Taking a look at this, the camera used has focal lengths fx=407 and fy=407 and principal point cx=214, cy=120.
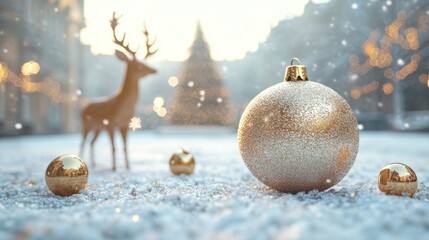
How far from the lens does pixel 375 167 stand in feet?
22.9

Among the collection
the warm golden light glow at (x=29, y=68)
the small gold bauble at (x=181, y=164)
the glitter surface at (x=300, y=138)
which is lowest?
the small gold bauble at (x=181, y=164)

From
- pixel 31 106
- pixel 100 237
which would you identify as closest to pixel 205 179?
pixel 100 237

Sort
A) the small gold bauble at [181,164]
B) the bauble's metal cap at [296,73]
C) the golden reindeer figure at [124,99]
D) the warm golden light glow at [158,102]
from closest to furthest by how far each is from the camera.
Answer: the bauble's metal cap at [296,73], the small gold bauble at [181,164], the golden reindeer figure at [124,99], the warm golden light glow at [158,102]

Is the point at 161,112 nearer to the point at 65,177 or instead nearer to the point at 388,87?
the point at 388,87

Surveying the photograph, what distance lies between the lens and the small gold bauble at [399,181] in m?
3.75

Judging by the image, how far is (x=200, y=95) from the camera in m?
24.1

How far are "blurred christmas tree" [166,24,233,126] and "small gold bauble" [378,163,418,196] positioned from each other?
20292 mm

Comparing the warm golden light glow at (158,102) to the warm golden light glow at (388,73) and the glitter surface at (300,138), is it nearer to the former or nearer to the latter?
the warm golden light glow at (388,73)

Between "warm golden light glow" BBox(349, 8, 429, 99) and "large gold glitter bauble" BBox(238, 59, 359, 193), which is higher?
"warm golden light glow" BBox(349, 8, 429, 99)

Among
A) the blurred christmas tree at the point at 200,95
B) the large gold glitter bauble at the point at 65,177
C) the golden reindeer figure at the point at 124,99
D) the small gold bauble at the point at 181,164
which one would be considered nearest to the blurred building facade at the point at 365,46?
the blurred christmas tree at the point at 200,95

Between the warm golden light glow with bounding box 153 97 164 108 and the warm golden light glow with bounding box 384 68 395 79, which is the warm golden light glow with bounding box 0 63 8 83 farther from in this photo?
the warm golden light glow with bounding box 153 97 164 108

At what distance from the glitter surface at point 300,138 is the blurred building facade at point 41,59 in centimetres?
1568

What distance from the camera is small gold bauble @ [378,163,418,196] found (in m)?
3.75

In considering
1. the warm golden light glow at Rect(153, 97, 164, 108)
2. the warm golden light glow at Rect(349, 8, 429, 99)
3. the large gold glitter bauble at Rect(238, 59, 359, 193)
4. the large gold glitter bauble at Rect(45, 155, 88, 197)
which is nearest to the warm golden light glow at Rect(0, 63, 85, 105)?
the warm golden light glow at Rect(153, 97, 164, 108)
